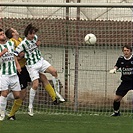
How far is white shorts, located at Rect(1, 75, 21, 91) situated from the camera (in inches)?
484

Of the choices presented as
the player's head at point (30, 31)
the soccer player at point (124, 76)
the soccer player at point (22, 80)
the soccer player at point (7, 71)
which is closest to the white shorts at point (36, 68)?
the soccer player at point (22, 80)

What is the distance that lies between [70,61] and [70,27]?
842 millimetres

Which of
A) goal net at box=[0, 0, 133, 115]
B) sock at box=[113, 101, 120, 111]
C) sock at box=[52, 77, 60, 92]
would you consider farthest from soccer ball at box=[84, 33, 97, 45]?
sock at box=[113, 101, 120, 111]

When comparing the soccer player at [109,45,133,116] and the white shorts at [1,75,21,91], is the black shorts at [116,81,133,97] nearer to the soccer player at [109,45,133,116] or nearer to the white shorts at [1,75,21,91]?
the soccer player at [109,45,133,116]

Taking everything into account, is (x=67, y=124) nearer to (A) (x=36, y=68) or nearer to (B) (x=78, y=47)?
(A) (x=36, y=68)

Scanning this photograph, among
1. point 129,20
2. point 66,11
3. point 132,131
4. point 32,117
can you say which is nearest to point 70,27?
point 66,11

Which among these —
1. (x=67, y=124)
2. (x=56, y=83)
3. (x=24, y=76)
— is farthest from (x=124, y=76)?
(x=67, y=124)

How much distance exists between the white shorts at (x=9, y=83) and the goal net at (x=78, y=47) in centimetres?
273

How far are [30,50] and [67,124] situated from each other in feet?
6.54

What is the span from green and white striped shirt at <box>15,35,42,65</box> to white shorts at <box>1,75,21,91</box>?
0.80m

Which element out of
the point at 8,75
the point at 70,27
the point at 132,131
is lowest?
the point at 132,131

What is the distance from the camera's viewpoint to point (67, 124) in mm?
12148

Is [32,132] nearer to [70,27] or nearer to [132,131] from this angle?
[132,131]

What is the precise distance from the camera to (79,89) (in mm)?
15734
